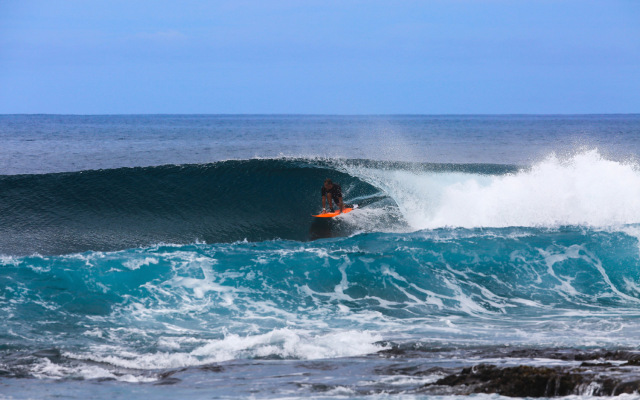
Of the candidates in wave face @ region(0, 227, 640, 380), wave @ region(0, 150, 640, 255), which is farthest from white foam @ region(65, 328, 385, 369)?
wave @ region(0, 150, 640, 255)

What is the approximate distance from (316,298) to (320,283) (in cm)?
66

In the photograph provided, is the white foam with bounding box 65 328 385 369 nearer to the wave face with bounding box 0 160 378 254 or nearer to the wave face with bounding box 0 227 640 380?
the wave face with bounding box 0 227 640 380

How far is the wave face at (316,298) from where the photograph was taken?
8156mm

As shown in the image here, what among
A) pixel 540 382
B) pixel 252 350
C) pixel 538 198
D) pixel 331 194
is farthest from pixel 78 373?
pixel 538 198

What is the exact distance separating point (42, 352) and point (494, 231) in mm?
10116

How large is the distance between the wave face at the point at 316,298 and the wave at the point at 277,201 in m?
2.13

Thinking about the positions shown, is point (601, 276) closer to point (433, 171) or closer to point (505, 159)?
point (433, 171)

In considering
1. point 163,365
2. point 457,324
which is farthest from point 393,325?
point 163,365

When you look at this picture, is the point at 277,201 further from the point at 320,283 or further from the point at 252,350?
the point at 252,350

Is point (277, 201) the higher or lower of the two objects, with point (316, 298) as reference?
higher

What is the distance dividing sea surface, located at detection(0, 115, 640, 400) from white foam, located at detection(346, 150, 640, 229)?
0.19 ft

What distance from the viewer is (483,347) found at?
7828mm

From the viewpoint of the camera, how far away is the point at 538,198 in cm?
1675

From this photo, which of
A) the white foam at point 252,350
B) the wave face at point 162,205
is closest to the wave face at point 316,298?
the white foam at point 252,350
